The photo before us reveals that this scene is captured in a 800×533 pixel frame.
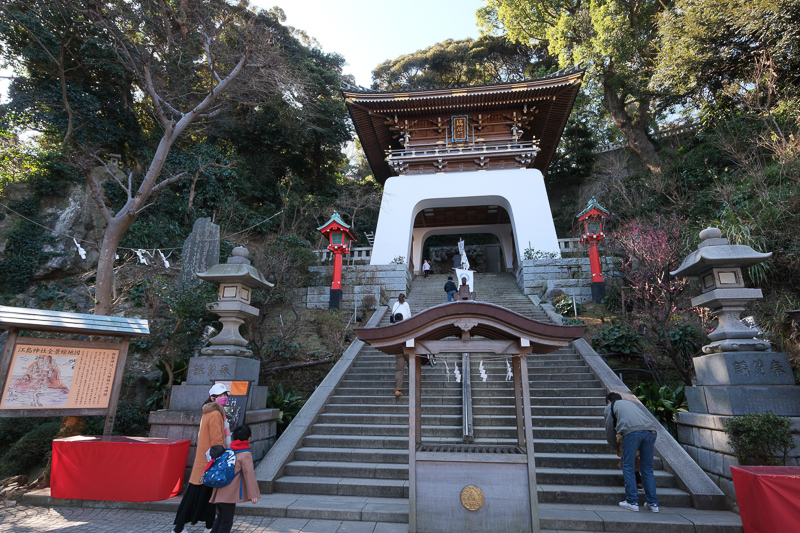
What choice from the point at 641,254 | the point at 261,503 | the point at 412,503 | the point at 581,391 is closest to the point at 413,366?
the point at 412,503

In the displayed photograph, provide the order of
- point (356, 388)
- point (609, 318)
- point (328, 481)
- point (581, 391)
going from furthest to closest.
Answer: point (609, 318) < point (356, 388) < point (581, 391) < point (328, 481)

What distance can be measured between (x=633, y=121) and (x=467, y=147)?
10560 mm

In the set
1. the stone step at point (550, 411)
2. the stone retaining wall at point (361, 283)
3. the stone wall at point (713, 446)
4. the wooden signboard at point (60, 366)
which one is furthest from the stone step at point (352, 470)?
the stone retaining wall at point (361, 283)

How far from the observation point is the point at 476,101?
15430 millimetres

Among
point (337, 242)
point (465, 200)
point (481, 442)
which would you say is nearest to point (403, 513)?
point (481, 442)

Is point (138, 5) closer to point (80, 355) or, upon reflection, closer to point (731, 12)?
point (80, 355)

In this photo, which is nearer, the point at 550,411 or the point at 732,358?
the point at 732,358

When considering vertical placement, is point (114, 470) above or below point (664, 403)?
below

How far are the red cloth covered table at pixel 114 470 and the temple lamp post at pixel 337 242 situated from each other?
290 inches

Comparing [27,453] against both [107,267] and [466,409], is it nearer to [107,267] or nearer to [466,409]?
[107,267]

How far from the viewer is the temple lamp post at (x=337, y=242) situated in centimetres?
1179

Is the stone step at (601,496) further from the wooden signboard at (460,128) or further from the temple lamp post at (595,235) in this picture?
the wooden signboard at (460,128)

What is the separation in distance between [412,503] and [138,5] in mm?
14846

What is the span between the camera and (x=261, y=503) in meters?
4.43
